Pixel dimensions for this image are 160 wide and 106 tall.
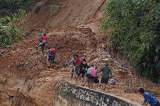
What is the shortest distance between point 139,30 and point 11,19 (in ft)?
34.6

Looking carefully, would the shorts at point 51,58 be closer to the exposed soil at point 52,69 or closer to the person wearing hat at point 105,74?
the exposed soil at point 52,69

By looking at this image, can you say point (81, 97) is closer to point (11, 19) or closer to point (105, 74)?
point (105, 74)

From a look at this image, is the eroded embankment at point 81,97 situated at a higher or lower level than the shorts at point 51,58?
lower

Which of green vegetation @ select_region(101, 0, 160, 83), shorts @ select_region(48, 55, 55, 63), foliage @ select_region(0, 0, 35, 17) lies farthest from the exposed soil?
foliage @ select_region(0, 0, 35, 17)

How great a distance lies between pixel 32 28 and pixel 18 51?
9.02 meters

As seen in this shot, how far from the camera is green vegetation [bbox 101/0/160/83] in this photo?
48.9ft

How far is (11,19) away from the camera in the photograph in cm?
2398

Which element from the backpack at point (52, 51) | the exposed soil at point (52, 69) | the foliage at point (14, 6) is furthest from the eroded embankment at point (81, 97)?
the foliage at point (14, 6)

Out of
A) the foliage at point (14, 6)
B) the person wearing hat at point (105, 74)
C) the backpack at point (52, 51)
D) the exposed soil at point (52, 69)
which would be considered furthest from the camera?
the foliage at point (14, 6)

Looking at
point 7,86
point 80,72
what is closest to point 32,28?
point 7,86

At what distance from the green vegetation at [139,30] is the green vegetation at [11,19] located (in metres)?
4.79

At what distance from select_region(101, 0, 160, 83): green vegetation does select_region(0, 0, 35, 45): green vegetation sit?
4791 mm

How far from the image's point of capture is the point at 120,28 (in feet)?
54.1

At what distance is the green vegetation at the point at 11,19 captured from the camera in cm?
1873
